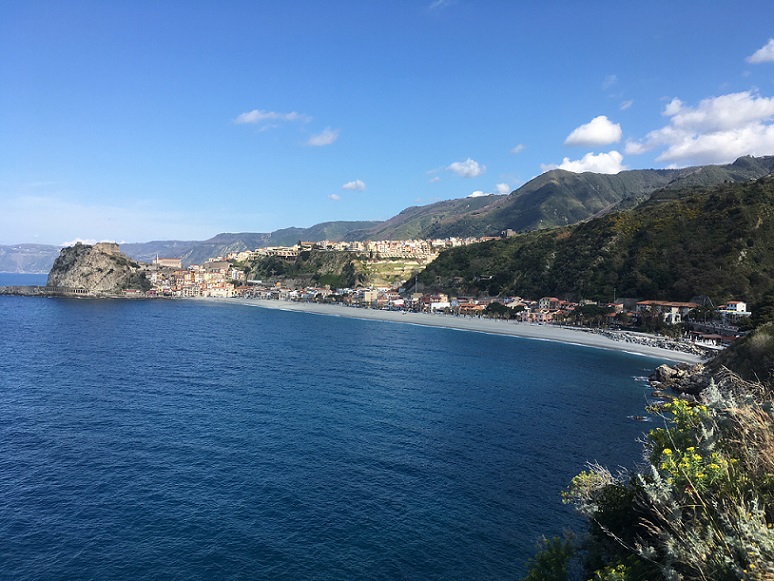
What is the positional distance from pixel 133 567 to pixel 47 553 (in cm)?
368

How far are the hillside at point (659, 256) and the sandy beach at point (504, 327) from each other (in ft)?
71.5

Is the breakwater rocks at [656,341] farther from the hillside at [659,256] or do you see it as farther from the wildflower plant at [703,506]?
the wildflower plant at [703,506]

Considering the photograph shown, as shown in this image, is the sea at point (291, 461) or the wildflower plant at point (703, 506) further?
the sea at point (291, 461)

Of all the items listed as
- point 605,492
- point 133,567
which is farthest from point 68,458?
point 605,492

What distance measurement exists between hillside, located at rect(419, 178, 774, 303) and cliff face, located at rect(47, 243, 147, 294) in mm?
114304

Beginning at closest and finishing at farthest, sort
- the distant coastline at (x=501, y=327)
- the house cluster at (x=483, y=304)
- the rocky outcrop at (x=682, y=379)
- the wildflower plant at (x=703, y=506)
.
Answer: the wildflower plant at (x=703, y=506) → the rocky outcrop at (x=682, y=379) → the distant coastline at (x=501, y=327) → the house cluster at (x=483, y=304)

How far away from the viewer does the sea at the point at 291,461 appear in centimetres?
1828

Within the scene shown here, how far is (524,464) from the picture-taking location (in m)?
27.1

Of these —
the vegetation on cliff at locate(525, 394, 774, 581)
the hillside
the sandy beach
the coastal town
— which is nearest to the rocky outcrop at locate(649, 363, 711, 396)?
the sandy beach

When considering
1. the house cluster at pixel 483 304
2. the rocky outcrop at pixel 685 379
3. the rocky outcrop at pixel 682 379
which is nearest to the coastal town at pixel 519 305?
the house cluster at pixel 483 304

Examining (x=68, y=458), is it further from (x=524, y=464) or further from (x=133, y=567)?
(x=524, y=464)

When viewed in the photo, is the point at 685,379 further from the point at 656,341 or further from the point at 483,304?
the point at 483,304

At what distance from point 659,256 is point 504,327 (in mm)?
40027

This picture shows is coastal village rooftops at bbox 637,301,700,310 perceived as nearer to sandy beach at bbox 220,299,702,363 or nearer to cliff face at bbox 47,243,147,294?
sandy beach at bbox 220,299,702,363
